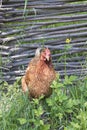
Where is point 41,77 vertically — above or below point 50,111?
above

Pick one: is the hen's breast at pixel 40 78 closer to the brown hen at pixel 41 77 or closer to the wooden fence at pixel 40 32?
the brown hen at pixel 41 77

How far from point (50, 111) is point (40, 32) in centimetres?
111

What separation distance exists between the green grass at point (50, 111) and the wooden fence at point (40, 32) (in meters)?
0.64

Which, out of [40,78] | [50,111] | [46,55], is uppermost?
[46,55]

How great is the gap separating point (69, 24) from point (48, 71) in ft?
3.62

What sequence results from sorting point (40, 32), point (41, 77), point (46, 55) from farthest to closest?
1. point (40, 32)
2. point (41, 77)
3. point (46, 55)

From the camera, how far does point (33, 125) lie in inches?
148

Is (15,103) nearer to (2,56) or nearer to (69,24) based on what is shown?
(2,56)

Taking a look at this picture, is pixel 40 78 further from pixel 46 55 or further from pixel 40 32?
pixel 40 32

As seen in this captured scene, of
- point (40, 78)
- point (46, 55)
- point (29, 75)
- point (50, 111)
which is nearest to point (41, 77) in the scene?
point (40, 78)

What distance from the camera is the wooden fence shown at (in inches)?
183

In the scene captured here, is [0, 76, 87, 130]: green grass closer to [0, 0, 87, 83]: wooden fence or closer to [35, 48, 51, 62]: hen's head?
[35, 48, 51, 62]: hen's head

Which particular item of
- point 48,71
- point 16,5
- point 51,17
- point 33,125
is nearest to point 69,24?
point 51,17

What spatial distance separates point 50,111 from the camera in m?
3.96
